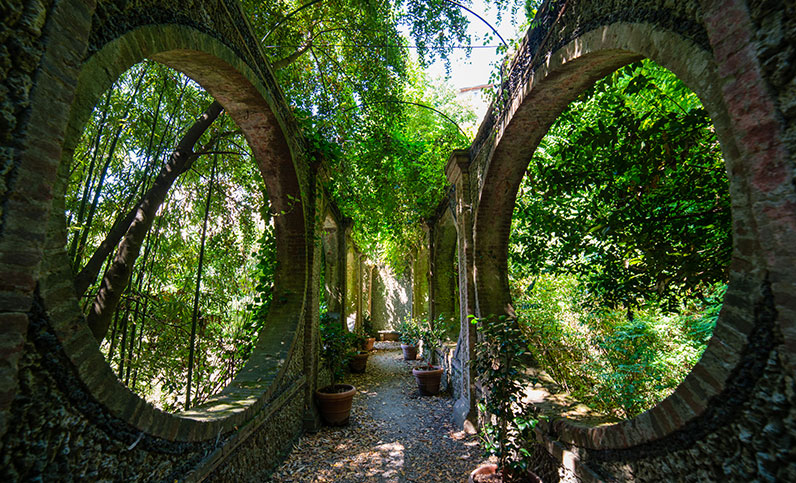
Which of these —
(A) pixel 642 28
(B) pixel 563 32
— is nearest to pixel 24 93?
(A) pixel 642 28

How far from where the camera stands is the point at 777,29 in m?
1.06

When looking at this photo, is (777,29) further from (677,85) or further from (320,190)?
(320,190)

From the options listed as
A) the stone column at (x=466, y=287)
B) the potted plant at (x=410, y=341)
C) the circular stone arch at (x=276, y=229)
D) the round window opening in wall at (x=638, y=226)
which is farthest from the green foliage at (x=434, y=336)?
the circular stone arch at (x=276, y=229)

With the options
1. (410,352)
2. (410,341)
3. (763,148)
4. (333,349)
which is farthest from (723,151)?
(410,352)

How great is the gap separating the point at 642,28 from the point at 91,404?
2.81 metres

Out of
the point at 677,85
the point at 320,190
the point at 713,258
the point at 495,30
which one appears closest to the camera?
the point at 713,258

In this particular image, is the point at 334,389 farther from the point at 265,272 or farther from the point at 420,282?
the point at 420,282

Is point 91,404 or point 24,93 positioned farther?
point 91,404

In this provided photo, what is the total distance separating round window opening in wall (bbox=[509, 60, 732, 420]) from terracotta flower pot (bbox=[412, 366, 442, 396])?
2058 mm

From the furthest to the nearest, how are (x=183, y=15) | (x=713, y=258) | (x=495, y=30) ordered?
1. (x=495, y=30)
2. (x=713, y=258)
3. (x=183, y=15)

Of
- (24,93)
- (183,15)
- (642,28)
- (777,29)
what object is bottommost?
(24,93)

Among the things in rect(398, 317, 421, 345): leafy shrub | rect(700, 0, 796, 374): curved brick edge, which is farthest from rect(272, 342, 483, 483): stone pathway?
rect(700, 0, 796, 374): curved brick edge

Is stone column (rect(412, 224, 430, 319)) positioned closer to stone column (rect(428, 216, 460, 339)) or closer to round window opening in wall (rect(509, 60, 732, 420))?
stone column (rect(428, 216, 460, 339))

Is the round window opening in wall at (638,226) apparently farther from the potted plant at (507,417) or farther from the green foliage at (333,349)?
the green foliage at (333,349)
